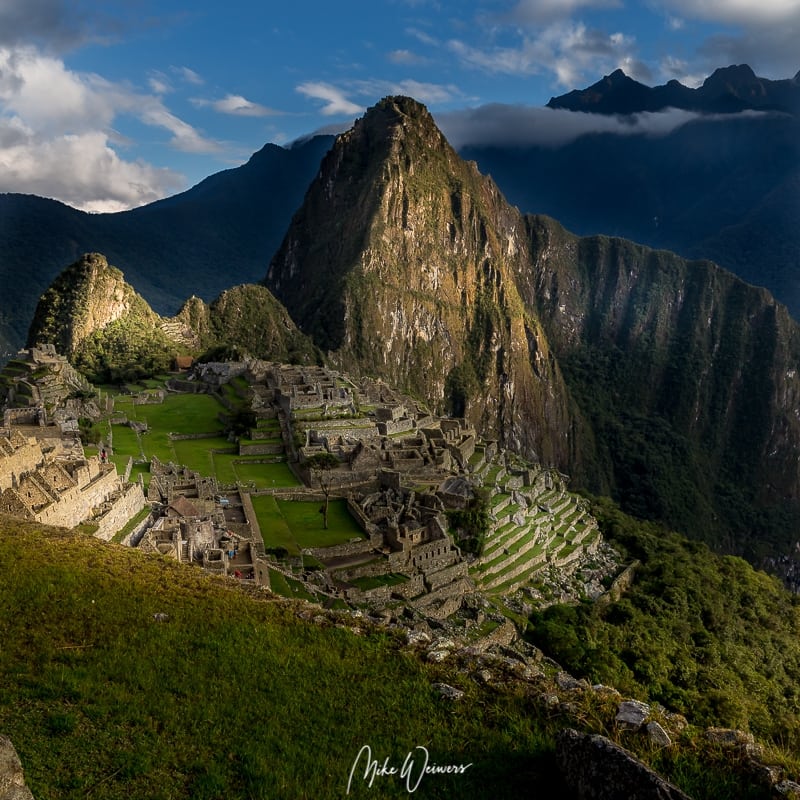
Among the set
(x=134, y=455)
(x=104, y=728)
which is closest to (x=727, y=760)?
(x=104, y=728)

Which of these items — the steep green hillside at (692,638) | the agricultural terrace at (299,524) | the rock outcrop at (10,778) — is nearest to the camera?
the rock outcrop at (10,778)

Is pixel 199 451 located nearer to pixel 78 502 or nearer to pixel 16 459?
pixel 16 459

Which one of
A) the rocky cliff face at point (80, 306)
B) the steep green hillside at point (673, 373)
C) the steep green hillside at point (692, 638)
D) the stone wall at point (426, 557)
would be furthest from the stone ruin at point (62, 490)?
the steep green hillside at point (673, 373)

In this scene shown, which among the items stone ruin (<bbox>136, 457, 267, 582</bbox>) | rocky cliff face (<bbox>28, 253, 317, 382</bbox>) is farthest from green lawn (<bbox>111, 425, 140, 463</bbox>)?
rocky cliff face (<bbox>28, 253, 317, 382</bbox>)

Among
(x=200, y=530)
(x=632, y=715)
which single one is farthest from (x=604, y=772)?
(x=200, y=530)

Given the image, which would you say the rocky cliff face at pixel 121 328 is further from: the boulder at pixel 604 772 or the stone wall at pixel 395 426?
the boulder at pixel 604 772

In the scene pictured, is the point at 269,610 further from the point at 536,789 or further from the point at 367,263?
the point at 367,263

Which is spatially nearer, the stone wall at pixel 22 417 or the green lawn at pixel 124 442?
the stone wall at pixel 22 417
